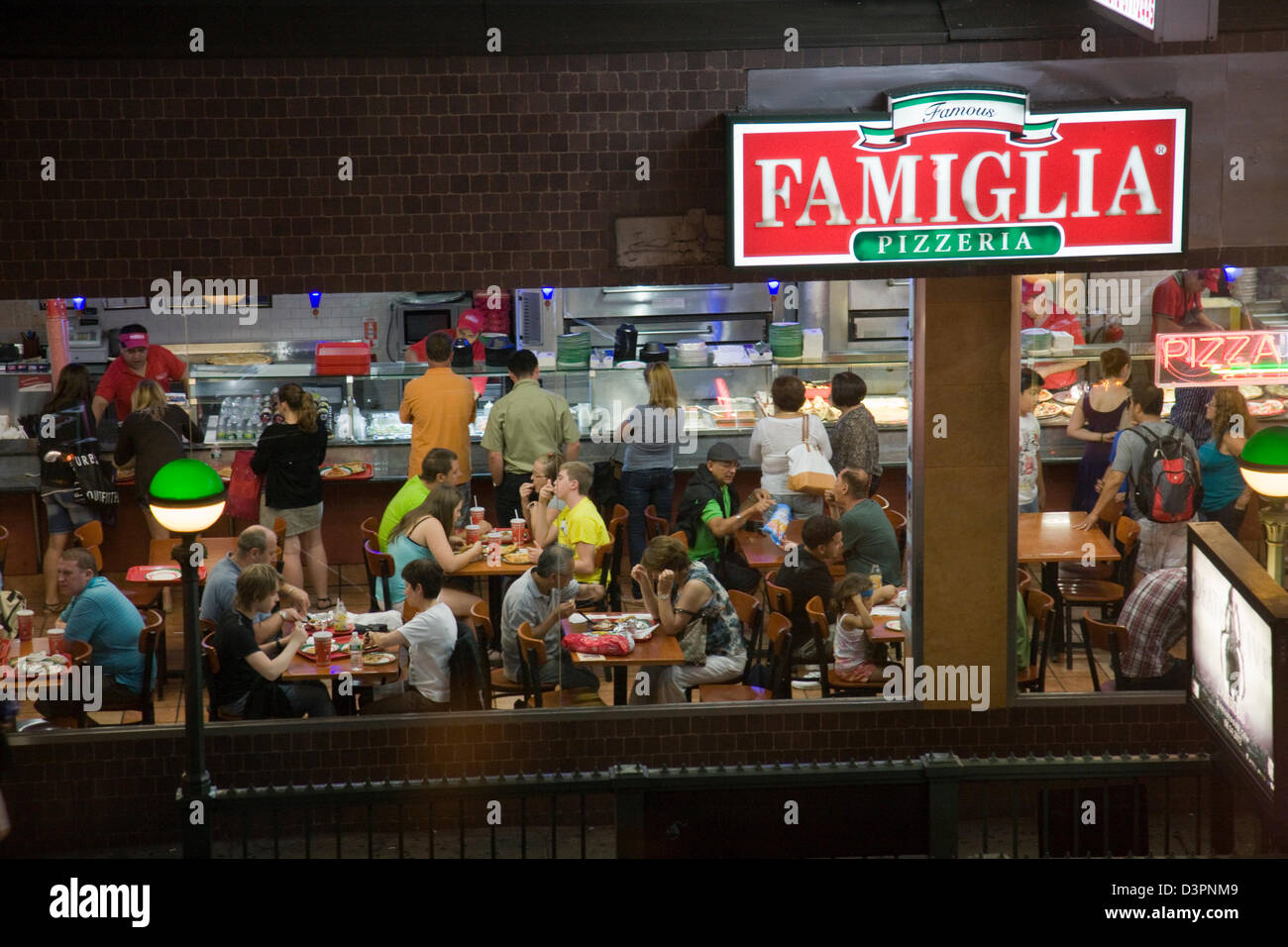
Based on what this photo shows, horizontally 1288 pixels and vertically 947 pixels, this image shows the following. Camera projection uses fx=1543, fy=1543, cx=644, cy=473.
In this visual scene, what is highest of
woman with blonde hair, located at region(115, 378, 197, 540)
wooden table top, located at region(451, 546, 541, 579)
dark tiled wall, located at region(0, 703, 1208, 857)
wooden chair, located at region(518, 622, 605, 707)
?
woman with blonde hair, located at region(115, 378, 197, 540)

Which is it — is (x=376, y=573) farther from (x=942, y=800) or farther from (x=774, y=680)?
(x=942, y=800)

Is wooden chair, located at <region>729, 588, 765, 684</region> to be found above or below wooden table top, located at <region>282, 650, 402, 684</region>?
above

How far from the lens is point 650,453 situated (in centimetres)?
984

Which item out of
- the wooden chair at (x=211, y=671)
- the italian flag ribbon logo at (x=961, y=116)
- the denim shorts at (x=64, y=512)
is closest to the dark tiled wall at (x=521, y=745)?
the wooden chair at (x=211, y=671)

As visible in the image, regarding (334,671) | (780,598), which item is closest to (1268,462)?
(780,598)

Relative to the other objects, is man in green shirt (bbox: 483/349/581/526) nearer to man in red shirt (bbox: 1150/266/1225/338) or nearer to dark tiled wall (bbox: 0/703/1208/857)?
dark tiled wall (bbox: 0/703/1208/857)

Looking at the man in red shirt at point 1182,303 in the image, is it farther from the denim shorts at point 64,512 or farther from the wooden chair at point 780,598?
the denim shorts at point 64,512

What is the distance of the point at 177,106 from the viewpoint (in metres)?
7.67

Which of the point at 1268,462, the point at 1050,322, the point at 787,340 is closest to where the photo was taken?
the point at 1268,462

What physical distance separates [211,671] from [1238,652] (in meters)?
5.29

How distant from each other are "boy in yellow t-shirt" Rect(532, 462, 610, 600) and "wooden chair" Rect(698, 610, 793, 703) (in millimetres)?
933

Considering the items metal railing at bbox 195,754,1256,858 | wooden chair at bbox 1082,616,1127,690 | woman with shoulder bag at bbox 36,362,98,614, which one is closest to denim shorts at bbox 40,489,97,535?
woman with shoulder bag at bbox 36,362,98,614

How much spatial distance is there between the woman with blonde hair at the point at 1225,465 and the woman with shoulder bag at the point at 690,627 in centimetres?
345

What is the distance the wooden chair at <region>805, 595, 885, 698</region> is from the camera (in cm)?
858
